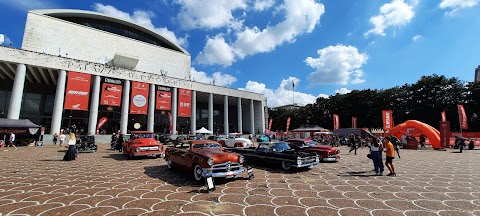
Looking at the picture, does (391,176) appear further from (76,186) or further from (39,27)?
(39,27)

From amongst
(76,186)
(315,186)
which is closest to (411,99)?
(315,186)

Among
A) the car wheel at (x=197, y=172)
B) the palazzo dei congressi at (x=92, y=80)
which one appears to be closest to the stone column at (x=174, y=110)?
the palazzo dei congressi at (x=92, y=80)

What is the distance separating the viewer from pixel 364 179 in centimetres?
850

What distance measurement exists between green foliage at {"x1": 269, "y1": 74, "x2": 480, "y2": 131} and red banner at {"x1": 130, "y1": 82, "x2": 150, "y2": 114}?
4589 cm

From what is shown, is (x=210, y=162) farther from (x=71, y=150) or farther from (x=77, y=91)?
(x=77, y=91)

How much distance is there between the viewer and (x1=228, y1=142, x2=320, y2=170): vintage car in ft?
32.3

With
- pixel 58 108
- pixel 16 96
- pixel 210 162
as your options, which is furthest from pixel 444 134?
pixel 16 96

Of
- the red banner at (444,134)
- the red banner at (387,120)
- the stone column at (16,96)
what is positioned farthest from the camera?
the red banner at (387,120)

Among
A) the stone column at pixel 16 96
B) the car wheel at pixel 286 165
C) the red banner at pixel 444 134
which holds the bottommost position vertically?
the car wheel at pixel 286 165

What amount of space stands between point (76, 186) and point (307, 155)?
327 inches

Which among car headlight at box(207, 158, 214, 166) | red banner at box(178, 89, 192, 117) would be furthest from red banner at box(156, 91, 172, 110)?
car headlight at box(207, 158, 214, 166)

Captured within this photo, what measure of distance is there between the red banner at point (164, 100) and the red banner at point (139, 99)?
1943mm

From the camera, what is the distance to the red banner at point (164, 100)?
3653cm

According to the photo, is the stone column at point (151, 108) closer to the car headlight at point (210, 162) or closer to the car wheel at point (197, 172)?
the car wheel at point (197, 172)
